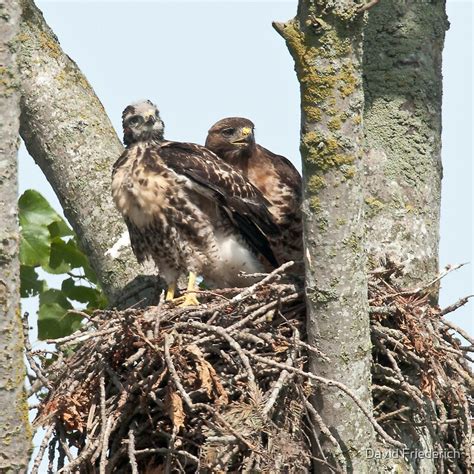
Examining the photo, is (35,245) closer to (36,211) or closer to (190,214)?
(36,211)

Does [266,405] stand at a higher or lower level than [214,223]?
lower

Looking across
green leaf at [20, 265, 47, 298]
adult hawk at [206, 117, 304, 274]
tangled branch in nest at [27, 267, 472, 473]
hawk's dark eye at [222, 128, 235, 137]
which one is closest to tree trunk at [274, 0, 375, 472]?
tangled branch in nest at [27, 267, 472, 473]

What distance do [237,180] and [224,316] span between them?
127 cm

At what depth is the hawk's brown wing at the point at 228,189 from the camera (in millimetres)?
6020

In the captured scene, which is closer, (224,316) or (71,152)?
(224,316)

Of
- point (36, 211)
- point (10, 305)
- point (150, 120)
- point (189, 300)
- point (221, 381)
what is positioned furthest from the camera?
point (150, 120)

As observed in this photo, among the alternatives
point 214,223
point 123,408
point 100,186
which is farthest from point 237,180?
point 123,408

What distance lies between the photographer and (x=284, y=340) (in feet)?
15.7

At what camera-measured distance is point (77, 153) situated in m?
6.00

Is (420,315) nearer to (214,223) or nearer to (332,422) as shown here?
(332,422)

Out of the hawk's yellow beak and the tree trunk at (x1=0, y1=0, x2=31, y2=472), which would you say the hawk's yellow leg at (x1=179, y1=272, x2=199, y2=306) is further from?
the tree trunk at (x1=0, y1=0, x2=31, y2=472)

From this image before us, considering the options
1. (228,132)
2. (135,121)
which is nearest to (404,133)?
(135,121)

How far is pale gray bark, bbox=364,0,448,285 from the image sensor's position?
536 cm

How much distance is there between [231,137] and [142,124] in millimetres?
803
